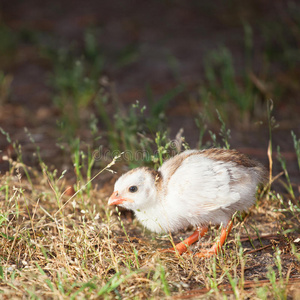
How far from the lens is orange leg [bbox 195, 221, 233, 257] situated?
2.59 meters

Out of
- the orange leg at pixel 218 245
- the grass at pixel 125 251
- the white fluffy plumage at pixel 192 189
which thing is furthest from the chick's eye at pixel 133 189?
the orange leg at pixel 218 245

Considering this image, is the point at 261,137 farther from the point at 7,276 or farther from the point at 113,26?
the point at 113,26

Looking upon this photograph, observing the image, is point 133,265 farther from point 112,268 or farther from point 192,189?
point 192,189

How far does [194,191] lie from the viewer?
8.37ft

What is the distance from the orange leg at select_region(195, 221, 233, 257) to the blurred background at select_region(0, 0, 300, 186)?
27.0 inches

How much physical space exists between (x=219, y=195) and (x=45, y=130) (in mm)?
2735

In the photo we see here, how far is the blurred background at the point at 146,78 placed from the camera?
4.01 metres

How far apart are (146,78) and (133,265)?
12.8 feet

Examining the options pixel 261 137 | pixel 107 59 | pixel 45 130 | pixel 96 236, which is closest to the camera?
pixel 96 236

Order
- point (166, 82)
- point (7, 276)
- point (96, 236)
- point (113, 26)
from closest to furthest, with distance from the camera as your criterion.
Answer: point (7, 276)
point (96, 236)
point (166, 82)
point (113, 26)

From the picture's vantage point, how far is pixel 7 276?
7.88 feet

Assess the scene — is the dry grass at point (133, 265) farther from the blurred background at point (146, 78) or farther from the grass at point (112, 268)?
the blurred background at point (146, 78)

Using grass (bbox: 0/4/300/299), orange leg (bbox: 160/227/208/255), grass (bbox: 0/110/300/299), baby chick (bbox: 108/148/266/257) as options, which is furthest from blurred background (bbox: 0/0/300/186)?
grass (bbox: 0/110/300/299)

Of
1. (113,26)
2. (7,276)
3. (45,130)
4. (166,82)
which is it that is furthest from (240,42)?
(7,276)
